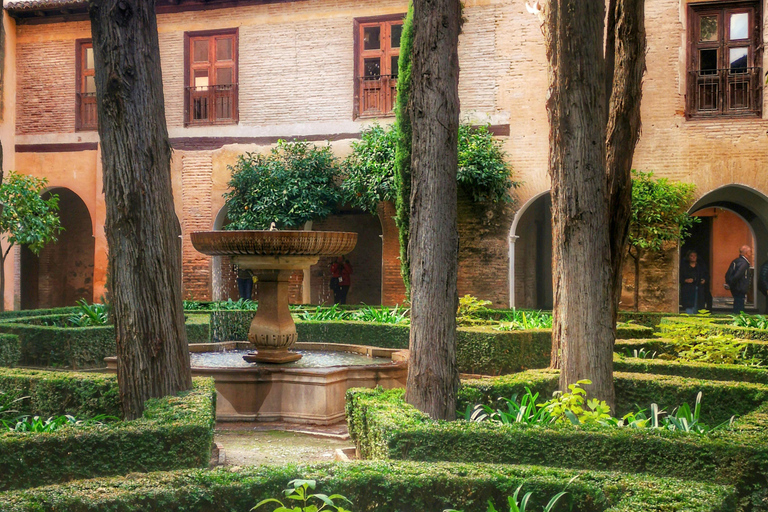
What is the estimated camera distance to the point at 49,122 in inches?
663

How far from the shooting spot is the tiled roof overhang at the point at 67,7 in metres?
16.1

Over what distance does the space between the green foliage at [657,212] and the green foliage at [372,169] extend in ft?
13.9

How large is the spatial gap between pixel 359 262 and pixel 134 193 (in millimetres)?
14836

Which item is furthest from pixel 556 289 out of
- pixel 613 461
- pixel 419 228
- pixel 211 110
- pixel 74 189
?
pixel 74 189

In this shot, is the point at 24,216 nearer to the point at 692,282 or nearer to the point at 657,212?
the point at 657,212

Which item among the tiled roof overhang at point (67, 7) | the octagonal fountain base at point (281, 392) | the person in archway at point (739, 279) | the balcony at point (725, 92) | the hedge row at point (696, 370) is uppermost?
the tiled roof overhang at point (67, 7)

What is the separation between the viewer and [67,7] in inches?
643

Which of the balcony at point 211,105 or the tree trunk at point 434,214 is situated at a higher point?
the balcony at point 211,105

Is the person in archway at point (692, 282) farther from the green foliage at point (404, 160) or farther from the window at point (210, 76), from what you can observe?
the window at point (210, 76)

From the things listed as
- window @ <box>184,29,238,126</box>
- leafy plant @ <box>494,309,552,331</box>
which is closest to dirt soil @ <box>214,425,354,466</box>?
leafy plant @ <box>494,309,552,331</box>

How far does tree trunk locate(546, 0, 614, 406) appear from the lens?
5250mm

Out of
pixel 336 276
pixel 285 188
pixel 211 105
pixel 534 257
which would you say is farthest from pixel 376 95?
pixel 534 257

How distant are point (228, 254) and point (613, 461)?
14.0ft

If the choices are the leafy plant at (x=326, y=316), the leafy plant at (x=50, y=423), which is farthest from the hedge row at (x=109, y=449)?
the leafy plant at (x=326, y=316)
